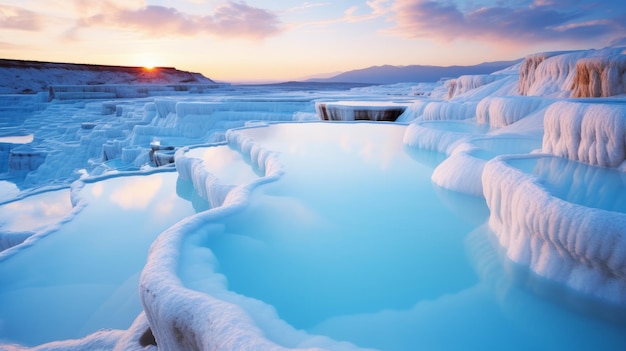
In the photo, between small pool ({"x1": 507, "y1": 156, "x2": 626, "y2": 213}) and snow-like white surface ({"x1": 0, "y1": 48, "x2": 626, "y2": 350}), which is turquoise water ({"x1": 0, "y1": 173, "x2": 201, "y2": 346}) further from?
small pool ({"x1": 507, "y1": 156, "x2": 626, "y2": 213})

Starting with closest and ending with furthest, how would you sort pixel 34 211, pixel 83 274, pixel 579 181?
pixel 579 181 → pixel 83 274 → pixel 34 211

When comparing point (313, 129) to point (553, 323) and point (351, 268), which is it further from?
point (553, 323)

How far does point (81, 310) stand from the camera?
311cm

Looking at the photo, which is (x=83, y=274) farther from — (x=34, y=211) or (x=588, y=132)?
(x=588, y=132)

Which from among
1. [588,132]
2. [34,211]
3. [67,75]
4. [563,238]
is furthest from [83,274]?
[67,75]

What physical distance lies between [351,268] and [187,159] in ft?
16.2

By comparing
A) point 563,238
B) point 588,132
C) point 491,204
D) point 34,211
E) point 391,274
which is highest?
point 588,132

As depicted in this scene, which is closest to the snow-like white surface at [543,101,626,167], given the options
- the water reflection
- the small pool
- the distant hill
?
the small pool

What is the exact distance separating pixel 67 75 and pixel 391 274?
174ft

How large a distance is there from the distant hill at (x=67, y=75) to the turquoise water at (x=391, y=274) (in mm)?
41261

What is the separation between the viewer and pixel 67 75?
4475cm

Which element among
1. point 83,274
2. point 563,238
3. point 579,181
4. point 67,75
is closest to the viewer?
point 563,238

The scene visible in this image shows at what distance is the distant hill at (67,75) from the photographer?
1500 inches

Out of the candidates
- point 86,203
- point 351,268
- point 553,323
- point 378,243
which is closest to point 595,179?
point 553,323
